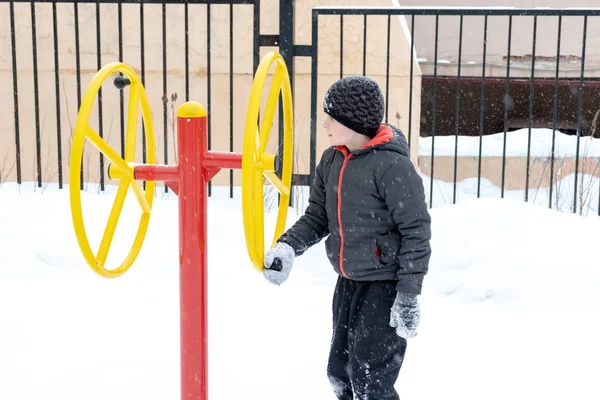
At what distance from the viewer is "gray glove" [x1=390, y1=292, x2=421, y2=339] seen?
213cm

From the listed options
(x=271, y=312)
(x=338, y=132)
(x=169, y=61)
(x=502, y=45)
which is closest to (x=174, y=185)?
(x=338, y=132)

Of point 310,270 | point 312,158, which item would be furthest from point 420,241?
point 312,158

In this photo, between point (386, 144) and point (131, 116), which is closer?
point (386, 144)

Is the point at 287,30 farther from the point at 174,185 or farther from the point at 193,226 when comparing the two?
the point at 193,226

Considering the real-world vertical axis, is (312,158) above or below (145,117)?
below

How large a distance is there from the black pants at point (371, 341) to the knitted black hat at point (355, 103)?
0.46m

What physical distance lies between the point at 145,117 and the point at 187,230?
56 cm

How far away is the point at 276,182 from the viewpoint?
A: 91.6 inches

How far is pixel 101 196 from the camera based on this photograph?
4789 mm

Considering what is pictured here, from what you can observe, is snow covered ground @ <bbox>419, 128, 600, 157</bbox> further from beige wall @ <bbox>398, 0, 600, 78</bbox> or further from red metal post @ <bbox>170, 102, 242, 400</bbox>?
red metal post @ <bbox>170, 102, 242, 400</bbox>

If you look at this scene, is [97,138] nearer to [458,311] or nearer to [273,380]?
[273,380]

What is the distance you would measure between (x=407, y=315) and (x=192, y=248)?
0.64 metres

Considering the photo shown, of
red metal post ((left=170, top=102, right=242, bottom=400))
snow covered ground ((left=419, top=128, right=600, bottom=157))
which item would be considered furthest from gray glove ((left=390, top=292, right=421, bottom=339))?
snow covered ground ((left=419, top=128, right=600, bottom=157))

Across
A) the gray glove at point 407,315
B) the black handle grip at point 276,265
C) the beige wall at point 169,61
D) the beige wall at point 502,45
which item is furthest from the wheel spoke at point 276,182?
the beige wall at point 502,45
